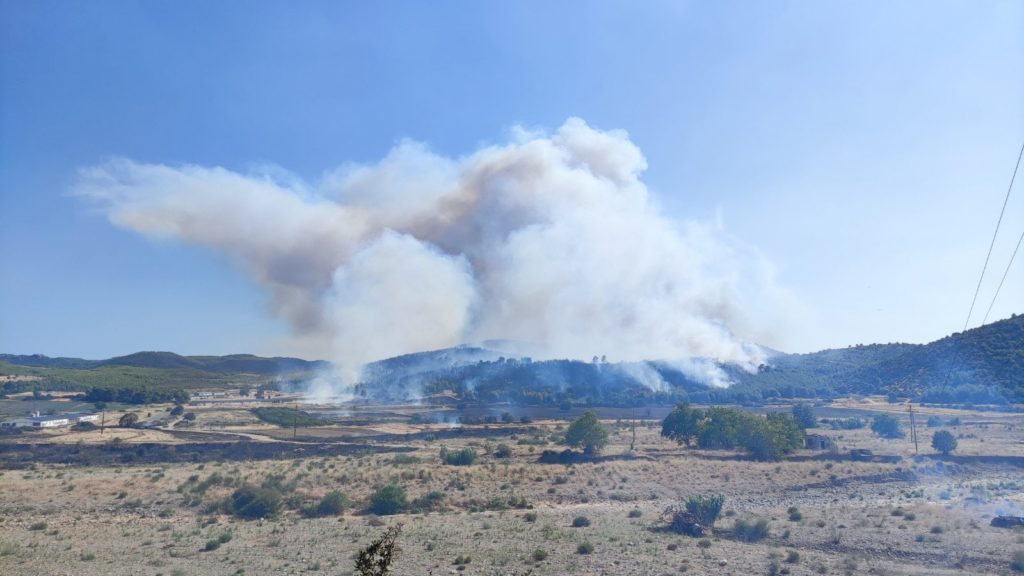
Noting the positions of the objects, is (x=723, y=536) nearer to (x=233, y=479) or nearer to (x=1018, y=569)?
(x=1018, y=569)

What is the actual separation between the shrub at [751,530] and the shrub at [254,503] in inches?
989

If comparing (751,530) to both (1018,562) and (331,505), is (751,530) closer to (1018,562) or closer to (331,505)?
(1018,562)

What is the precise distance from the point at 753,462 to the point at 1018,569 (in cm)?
3347

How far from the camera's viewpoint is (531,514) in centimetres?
3503

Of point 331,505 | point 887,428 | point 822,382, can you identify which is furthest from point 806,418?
point 822,382

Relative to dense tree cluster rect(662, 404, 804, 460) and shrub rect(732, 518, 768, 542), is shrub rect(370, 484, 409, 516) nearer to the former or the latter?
shrub rect(732, 518, 768, 542)

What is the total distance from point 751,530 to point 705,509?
286 centimetres

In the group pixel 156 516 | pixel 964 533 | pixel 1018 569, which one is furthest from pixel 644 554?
pixel 156 516

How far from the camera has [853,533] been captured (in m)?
29.3

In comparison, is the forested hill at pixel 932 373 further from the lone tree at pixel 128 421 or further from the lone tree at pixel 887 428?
the lone tree at pixel 128 421

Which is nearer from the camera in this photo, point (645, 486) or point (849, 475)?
point (645, 486)

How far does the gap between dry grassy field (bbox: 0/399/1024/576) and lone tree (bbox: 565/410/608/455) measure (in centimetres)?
246

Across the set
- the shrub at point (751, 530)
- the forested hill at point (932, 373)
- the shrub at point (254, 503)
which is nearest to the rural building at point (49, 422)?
the shrub at point (254, 503)

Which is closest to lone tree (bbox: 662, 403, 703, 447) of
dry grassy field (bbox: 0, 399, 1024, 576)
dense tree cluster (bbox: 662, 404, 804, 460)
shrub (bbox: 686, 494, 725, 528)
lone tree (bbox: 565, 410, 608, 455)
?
dense tree cluster (bbox: 662, 404, 804, 460)
